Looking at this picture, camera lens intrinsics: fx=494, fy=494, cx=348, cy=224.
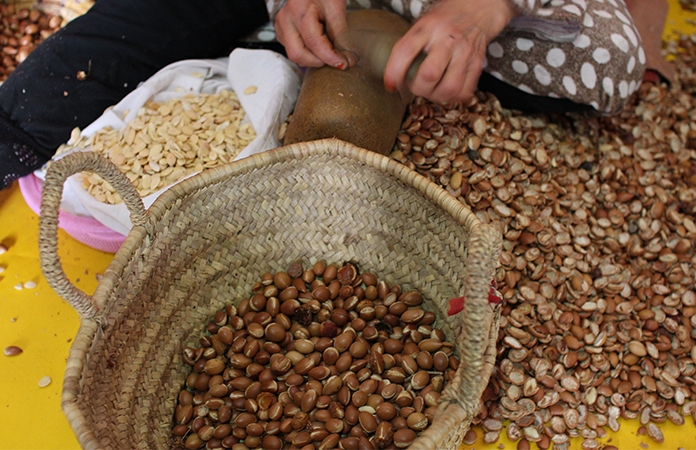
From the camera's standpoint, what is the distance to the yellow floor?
1210 millimetres

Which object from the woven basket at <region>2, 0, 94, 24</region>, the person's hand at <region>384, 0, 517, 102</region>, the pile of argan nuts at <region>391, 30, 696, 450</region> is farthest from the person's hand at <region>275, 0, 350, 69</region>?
the woven basket at <region>2, 0, 94, 24</region>

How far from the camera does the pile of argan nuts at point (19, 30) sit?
2.01 m

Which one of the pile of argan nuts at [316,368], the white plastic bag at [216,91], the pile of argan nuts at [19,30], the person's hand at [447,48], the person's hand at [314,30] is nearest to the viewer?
the pile of argan nuts at [316,368]

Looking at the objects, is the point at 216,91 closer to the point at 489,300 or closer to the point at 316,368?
the point at 316,368

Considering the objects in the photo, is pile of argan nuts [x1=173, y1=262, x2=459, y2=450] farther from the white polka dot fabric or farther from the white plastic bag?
the white polka dot fabric

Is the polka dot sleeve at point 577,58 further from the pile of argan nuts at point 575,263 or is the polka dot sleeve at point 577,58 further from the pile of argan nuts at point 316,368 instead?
the pile of argan nuts at point 316,368

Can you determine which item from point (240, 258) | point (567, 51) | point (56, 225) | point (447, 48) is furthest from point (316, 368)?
point (567, 51)

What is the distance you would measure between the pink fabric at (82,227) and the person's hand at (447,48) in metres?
0.90

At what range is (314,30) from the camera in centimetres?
123

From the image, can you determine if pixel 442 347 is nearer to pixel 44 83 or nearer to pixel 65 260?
pixel 65 260

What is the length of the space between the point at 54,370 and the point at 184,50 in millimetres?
1095

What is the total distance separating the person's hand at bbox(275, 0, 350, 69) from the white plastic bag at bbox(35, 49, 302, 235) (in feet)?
0.68

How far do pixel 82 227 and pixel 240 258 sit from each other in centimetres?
54

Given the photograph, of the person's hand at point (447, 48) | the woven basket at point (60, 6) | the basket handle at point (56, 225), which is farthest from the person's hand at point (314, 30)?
the woven basket at point (60, 6)
